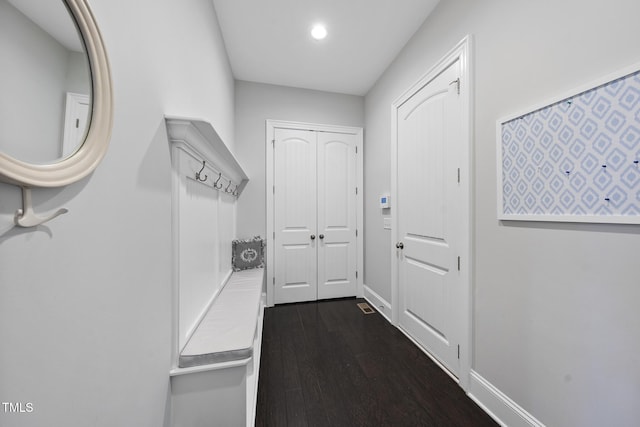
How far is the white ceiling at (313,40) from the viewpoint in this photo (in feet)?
5.93

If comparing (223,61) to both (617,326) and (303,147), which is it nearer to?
(303,147)

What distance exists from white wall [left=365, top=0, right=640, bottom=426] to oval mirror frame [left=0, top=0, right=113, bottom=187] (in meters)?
1.67

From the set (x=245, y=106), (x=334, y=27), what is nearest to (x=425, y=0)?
(x=334, y=27)

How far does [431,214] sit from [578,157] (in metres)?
0.94

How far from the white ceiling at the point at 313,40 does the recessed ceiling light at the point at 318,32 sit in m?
0.04

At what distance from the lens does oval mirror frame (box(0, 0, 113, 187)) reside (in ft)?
1.39

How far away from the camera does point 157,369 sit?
883mm

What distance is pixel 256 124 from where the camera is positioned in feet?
9.20

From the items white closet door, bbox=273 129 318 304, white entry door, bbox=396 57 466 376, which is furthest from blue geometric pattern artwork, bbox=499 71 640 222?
white closet door, bbox=273 129 318 304

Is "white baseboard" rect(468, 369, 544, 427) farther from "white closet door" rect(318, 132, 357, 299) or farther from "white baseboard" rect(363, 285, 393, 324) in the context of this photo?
"white closet door" rect(318, 132, 357, 299)

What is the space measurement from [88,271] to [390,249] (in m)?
2.32

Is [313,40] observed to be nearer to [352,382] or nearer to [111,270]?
[111,270]

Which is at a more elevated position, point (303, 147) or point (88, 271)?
point (303, 147)

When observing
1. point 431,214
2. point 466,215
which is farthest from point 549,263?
point 431,214
